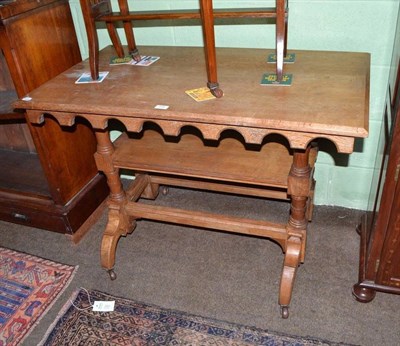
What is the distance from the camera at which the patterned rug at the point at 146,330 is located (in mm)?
1600

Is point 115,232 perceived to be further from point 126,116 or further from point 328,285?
point 328,285

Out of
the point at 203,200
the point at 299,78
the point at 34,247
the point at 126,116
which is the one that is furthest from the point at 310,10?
the point at 34,247

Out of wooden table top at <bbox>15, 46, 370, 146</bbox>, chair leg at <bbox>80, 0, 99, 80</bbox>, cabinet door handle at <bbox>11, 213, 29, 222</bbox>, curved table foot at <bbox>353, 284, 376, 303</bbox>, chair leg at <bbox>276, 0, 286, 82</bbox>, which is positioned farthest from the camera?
cabinet door handle at <bbox>11, 213, 29, 222</bbox>

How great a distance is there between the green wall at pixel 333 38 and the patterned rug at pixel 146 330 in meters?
0.87

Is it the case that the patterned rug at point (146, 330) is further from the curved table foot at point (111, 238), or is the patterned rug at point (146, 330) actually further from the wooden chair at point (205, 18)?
the wooden chair at point (205, 18)

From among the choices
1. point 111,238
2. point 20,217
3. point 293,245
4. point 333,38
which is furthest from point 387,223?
point 20,217

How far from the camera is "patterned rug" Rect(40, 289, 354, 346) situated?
63.0 inches

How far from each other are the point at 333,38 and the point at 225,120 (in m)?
0.80

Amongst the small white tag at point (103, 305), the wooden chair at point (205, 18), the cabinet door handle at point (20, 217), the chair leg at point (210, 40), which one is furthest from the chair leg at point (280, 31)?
the cabinet door handle at point (20, 217)

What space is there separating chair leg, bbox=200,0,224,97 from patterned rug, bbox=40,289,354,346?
92 centimetres

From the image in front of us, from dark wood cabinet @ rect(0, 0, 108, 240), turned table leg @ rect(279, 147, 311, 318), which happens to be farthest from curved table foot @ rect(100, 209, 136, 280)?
turned table leg @ rect(279, 147, 311, 318)

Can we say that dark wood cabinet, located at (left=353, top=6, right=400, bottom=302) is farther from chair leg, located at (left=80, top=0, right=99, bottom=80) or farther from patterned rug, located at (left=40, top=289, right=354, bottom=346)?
chair leg, located at (left=80, top=0, right=99, bottom=80)

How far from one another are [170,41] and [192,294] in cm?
121

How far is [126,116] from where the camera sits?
1.41 metres
